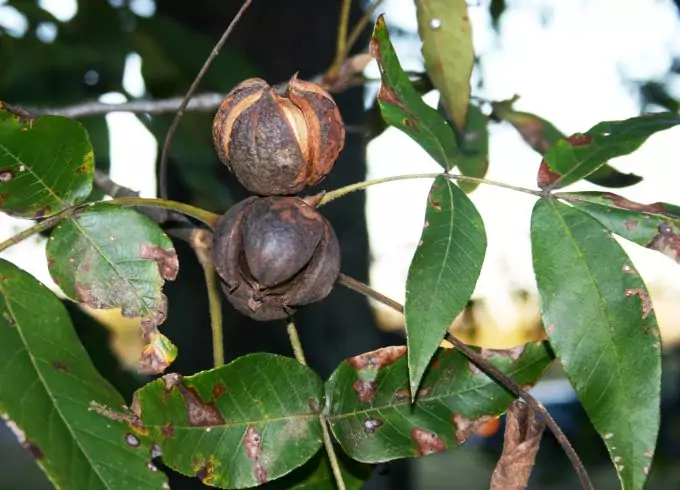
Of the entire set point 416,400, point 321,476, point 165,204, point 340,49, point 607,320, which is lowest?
point 321,476

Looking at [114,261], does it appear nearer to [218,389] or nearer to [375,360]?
[218,389]

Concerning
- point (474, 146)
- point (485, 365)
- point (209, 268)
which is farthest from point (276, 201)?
point (474, 146)

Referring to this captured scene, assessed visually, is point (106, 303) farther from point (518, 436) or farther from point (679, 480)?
point (679, 480)

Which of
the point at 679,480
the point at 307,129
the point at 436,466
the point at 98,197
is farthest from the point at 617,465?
the point at 436,466

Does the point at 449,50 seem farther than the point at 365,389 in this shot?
Yes

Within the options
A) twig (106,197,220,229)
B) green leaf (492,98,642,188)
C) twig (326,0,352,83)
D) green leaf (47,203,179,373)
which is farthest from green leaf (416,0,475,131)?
green leaf (47,203,179,373)

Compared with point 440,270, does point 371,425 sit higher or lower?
lower
